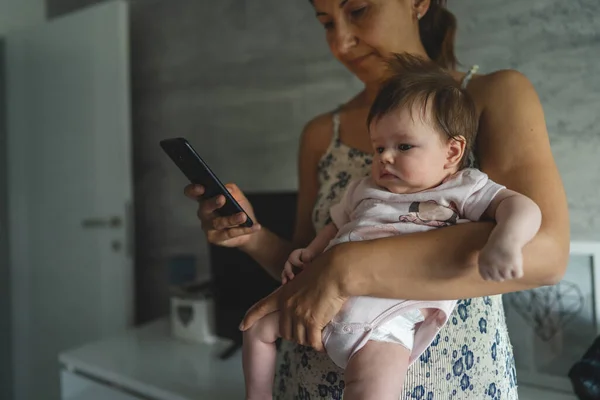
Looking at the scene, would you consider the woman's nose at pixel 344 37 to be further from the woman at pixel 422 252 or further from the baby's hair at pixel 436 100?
the baby's hair at pixel 436 100

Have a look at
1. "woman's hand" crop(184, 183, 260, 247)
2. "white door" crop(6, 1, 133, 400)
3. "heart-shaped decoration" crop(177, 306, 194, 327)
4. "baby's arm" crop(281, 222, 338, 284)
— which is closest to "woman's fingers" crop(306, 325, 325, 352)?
"baby's arm" crop(281, 222, 338, 284)

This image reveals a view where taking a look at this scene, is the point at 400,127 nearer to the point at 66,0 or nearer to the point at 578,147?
the point at 578,147

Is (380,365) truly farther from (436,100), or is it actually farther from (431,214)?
(436,100)

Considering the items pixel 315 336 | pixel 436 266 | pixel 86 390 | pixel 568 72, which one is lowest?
pixel 86 390

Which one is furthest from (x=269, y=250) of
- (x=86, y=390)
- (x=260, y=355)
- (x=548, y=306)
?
(x=86, y=390)

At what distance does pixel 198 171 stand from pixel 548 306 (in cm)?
93

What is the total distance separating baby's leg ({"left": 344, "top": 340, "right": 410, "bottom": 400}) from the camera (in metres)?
0.62

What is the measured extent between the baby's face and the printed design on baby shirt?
3 cm

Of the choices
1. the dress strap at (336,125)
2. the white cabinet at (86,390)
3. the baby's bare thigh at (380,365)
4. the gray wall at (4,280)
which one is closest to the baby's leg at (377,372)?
the baby's bare thigh at (380,365)

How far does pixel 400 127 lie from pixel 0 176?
8.28ft

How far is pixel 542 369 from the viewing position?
1188 millimetres

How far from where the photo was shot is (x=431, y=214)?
2.23ft

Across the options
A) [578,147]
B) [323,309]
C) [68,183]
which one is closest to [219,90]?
[68,183]

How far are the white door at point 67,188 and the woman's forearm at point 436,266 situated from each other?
5.31ft
